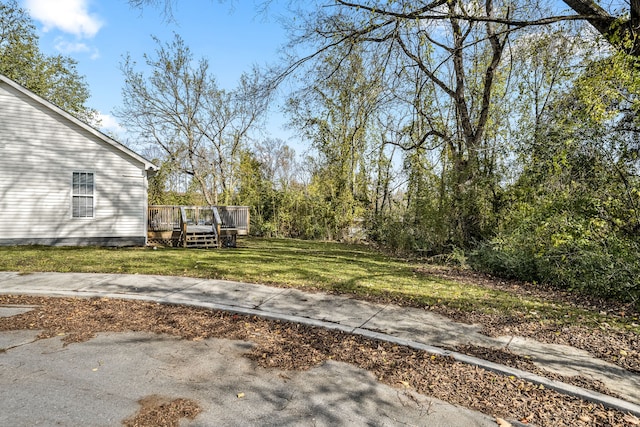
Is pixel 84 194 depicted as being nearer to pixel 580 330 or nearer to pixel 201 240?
pixel 201 240

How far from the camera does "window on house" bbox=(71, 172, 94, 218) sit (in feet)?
42.2

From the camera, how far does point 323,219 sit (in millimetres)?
20125

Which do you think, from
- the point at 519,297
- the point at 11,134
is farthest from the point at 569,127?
the point at 11,134

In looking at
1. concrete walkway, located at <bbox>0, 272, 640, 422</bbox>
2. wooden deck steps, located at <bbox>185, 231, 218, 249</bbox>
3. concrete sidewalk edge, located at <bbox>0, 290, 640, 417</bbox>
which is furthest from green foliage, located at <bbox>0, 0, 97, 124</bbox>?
concrete sidewalk edge, located at <bbox>0, 290, 640, 417</bbox>

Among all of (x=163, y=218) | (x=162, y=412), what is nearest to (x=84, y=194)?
(x=163, y=218)

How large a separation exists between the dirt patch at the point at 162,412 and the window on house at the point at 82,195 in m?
12.5

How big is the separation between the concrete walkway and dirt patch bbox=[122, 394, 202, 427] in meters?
1.97

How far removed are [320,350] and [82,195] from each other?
41.7 ft

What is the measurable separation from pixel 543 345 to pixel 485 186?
698 centimetres

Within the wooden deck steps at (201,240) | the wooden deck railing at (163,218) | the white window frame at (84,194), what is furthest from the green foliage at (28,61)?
the wooden deck steps at (201,240)

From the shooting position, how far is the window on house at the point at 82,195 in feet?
42.2

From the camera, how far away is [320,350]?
374 cm

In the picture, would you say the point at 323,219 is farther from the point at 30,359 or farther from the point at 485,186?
the point at 30,359

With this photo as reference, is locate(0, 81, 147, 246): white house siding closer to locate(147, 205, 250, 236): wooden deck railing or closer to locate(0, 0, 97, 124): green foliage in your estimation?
locate(147, 205, 250, 236): wooden deck railing
